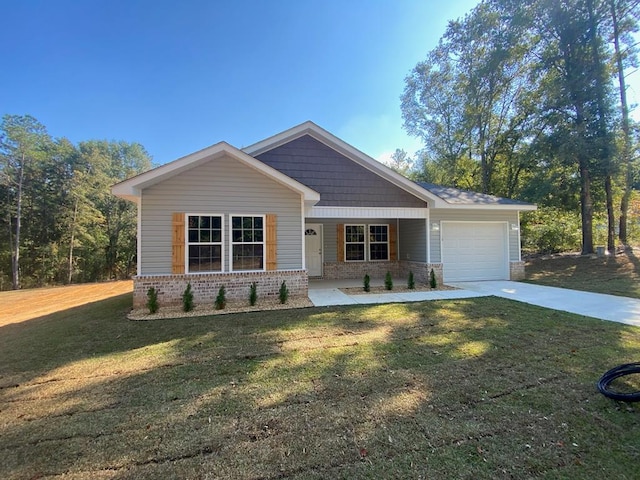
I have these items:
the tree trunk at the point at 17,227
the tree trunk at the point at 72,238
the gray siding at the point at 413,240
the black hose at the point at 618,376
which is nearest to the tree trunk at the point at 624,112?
the gray siding at the point at 413,240

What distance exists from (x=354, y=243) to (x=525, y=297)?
20.3 ft

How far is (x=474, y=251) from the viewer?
10.8 m

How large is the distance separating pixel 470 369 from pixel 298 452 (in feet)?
8.07

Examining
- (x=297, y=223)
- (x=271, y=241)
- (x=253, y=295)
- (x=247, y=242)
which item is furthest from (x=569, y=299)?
(x=247, y=242)

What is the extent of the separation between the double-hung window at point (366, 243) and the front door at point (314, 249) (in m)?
1.09

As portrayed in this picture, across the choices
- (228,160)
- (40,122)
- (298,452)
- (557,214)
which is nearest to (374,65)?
(228,160)

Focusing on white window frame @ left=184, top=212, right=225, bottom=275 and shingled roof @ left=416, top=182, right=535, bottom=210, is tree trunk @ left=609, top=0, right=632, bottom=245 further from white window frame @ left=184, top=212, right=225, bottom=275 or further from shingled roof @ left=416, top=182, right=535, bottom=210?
white window frame @ left=184, top=212, right=225, bottom=275

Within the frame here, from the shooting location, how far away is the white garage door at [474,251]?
10578 mm

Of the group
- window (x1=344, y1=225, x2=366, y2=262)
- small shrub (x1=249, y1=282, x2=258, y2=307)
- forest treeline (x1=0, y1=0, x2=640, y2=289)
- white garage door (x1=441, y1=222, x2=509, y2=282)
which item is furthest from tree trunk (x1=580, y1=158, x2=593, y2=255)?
small shrub (x1=249, y1=282, x2=258, y2=307)

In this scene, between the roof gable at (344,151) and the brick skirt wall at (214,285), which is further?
the roof gable at (344,151)

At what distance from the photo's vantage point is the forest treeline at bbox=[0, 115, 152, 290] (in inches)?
651

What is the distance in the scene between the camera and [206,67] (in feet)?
48.1

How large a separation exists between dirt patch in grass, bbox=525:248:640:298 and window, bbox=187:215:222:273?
10.6 m

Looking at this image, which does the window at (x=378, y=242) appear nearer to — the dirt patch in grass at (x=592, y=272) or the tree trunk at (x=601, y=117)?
the dirt patch in grass at (x=592, y=272)
